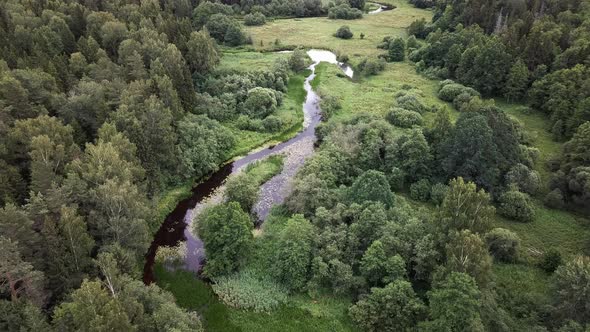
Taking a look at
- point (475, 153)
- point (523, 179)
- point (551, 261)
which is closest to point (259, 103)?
point (475, 153)

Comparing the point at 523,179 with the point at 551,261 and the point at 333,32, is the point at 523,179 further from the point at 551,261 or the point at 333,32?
the point at 333,32

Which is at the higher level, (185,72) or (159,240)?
(185,72)

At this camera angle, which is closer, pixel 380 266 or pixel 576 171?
pixel 380 266

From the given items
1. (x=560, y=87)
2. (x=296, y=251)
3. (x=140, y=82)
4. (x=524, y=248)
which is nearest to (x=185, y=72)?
(x=140, y=82)

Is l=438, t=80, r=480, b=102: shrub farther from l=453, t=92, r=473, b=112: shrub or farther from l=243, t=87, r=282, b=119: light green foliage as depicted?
l=243, t=87, r=282, b=119: light green foliage

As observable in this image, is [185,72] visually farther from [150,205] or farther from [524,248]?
[524,248]

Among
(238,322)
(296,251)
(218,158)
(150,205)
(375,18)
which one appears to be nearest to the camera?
(238,322)
